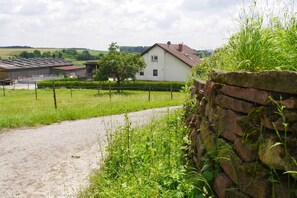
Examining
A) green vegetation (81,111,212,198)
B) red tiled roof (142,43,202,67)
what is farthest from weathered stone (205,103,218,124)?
red tiled roof (142,43,202,67)

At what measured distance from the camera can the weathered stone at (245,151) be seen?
2.49 meters

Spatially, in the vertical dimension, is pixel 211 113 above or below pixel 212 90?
below

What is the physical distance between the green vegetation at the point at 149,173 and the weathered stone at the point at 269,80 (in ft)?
3.65

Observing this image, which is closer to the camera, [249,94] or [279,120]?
[279,120]

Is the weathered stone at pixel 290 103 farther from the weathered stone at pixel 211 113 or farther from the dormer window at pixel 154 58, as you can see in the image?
the dormer window at pixel 154 58

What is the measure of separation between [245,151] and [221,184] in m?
0.49

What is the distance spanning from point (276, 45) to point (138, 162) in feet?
9.25

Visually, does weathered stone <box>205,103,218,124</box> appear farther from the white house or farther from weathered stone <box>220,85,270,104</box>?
the white house

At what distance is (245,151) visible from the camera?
8.41 ft

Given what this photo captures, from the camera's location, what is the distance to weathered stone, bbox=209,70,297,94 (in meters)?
2.18

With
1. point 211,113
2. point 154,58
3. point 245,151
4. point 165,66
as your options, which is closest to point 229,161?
point 245,151

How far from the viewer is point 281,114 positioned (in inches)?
83.9

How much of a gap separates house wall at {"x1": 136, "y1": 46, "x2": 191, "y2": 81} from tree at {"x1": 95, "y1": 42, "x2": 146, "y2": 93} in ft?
25.4

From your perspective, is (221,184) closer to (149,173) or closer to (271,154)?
(271,154)
